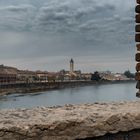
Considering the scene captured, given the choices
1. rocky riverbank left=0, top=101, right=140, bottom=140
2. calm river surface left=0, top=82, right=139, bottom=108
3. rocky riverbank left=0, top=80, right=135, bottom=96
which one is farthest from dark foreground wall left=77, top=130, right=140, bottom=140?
rocky riverbank left=0, top=80, right=135, bottom=96

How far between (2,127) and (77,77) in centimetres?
14525

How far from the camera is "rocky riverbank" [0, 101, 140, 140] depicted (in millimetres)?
2723

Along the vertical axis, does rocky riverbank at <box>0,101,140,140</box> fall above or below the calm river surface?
above

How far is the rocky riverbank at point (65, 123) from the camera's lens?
8.93 ft

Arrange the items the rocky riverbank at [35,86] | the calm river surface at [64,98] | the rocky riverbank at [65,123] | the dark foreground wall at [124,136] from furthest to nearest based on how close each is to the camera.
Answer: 1. the rocky riverbank at [35,86]
2. the calm river surface at [64,98]
3. the dark foreground wall at [124,136]
4. the rocky riverbank at [65,123]

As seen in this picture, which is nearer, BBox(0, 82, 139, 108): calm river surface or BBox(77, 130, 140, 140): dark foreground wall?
BBox(77, 130, 140, 140): dark foreground wall

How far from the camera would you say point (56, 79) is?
13975 cm

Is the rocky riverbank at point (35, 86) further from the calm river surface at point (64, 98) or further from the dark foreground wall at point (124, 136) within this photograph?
the dark foreground wall at point (124, 136)

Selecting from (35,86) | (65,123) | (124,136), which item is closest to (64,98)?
(35,86)

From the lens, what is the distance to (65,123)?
112 inches

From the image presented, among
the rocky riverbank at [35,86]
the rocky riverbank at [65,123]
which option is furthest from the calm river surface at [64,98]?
the rocky riverbank at [35,86]

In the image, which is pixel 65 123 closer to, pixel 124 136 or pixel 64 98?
pixel 124 136

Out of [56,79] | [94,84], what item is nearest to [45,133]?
[56,79]

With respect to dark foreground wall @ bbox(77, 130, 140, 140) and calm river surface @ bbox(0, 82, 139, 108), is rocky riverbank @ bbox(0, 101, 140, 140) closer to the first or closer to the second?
dark foreground wall @ bbox(77, 130, 140, 140)
